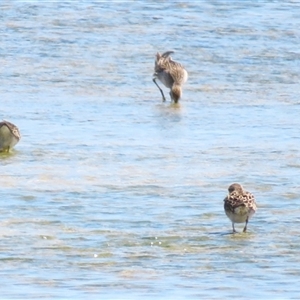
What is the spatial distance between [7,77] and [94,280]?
27.3 ft

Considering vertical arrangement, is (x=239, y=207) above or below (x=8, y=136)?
above

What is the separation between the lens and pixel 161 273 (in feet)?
26.5

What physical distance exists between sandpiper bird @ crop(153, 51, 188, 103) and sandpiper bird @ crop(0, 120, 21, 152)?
3619 mm

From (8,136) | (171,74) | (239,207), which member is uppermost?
(239,207)

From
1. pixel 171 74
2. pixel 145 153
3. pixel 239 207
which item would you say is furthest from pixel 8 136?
pixel 171 74

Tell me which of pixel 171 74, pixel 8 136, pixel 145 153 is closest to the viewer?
pixel 8 136

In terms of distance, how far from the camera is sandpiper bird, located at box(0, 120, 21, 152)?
11859mm

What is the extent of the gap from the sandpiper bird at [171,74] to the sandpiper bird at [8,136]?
362cm

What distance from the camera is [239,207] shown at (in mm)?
8992

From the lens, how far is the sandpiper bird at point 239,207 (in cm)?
905

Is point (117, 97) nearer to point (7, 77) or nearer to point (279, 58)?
point (7, 77)

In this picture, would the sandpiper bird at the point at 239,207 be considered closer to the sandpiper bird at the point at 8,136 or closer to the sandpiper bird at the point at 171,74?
the sandpiper bird at the point at 8,136

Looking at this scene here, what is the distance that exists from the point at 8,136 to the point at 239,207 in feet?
11.4

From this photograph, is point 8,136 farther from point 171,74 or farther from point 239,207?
point 171,74
